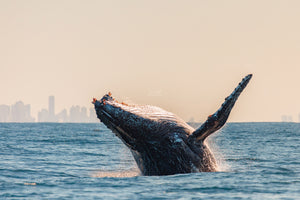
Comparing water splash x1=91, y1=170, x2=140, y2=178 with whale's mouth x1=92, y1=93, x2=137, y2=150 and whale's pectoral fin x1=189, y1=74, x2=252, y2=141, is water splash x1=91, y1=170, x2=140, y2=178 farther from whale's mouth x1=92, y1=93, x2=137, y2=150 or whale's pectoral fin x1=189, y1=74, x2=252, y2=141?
whale's pectoral fin x1=189, y1=74, x2=252, y2=141

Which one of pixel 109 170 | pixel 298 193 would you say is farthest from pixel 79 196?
pixel 109 170

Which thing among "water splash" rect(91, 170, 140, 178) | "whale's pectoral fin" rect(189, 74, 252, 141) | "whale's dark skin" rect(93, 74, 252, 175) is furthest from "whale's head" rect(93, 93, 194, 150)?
"water splash" rect(91, 170, 140, 178)

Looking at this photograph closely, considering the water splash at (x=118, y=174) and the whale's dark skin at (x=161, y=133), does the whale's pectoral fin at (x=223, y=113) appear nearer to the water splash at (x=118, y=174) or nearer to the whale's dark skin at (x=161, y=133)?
the whale's dark skin at (x=161, y=133)

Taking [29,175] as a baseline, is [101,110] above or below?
above

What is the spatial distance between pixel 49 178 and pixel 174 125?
140 inches

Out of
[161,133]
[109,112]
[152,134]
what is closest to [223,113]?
[161,133]

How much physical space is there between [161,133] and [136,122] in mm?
666

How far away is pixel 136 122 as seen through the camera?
36.2 feet

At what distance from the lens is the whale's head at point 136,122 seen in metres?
10.8

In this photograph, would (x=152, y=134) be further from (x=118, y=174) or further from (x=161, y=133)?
(x=118, y=174)

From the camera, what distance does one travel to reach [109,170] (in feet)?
51.6

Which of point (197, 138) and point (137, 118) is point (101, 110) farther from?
point (197, 138)

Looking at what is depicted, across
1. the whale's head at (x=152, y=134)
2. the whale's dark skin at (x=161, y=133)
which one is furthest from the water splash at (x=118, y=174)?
the whale's head at (x=152, y=134)

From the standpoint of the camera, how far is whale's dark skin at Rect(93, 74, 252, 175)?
429 inches
